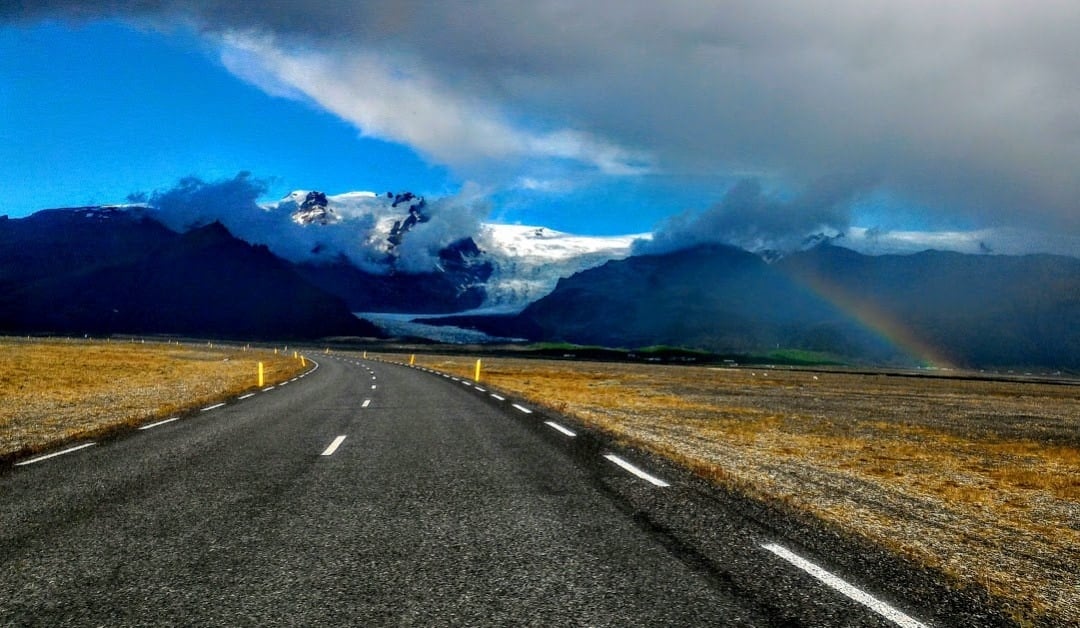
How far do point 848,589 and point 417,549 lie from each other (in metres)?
3.19

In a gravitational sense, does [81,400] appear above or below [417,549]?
below

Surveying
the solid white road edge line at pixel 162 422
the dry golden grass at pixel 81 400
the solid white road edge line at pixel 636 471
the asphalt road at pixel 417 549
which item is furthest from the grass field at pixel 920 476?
the dry golden grass at pixel 81 400

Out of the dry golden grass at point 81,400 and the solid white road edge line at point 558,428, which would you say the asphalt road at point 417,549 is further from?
the dry golden grass at point 81,400

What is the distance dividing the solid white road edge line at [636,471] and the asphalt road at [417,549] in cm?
6

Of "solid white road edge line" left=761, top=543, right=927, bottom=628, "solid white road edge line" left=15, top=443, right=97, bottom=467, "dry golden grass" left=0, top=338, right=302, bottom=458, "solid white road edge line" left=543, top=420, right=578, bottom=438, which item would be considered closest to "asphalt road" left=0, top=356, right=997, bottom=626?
"solid white road edge line" left=761, top=543, right=927, bottom=628

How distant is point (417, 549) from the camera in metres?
5.83

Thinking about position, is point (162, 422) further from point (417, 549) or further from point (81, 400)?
point (417, 549)

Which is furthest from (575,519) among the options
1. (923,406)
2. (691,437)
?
(923,406)

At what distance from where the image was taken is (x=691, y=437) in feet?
48.3

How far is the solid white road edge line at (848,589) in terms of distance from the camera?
445 cm

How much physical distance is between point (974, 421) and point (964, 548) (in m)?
20.2

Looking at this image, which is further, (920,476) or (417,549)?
(920,476)

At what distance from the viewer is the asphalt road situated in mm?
4539

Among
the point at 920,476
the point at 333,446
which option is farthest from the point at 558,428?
the point at 920,476
